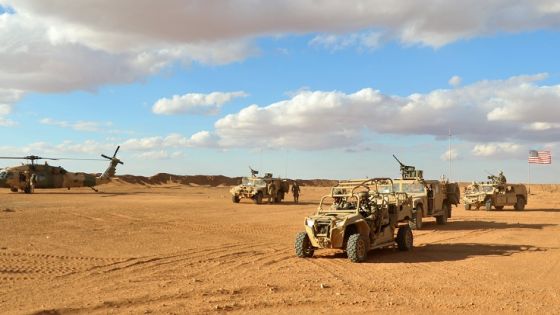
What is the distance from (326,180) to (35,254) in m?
105

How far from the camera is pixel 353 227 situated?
11703mm

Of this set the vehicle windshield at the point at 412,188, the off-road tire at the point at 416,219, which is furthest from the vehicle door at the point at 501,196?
the off-road tire at the point at 416,219

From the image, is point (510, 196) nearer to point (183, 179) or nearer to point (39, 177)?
point (39, 177)

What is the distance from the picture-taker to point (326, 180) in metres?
116

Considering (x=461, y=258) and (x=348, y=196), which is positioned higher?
(x=348, y=196)

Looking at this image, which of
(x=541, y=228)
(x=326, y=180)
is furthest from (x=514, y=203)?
(x=326, y=180)

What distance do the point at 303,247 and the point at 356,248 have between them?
4.07 feet

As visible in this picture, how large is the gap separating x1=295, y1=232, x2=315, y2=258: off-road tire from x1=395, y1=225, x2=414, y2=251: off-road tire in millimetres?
2346

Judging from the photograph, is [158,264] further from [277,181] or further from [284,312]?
[277,181]

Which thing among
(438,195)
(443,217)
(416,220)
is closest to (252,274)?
(416,220)

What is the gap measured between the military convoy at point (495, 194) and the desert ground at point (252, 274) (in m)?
13.8

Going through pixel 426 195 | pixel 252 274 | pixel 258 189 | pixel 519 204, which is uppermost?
pixel 258 189

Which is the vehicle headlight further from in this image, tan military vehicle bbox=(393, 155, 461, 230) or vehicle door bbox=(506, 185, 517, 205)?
vehicle door bbox=(506, 185, 517, 205)

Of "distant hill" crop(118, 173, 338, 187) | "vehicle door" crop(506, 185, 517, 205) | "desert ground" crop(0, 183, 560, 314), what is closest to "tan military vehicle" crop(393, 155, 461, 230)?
"desert ground" crop(0, 183, 560, 314)
